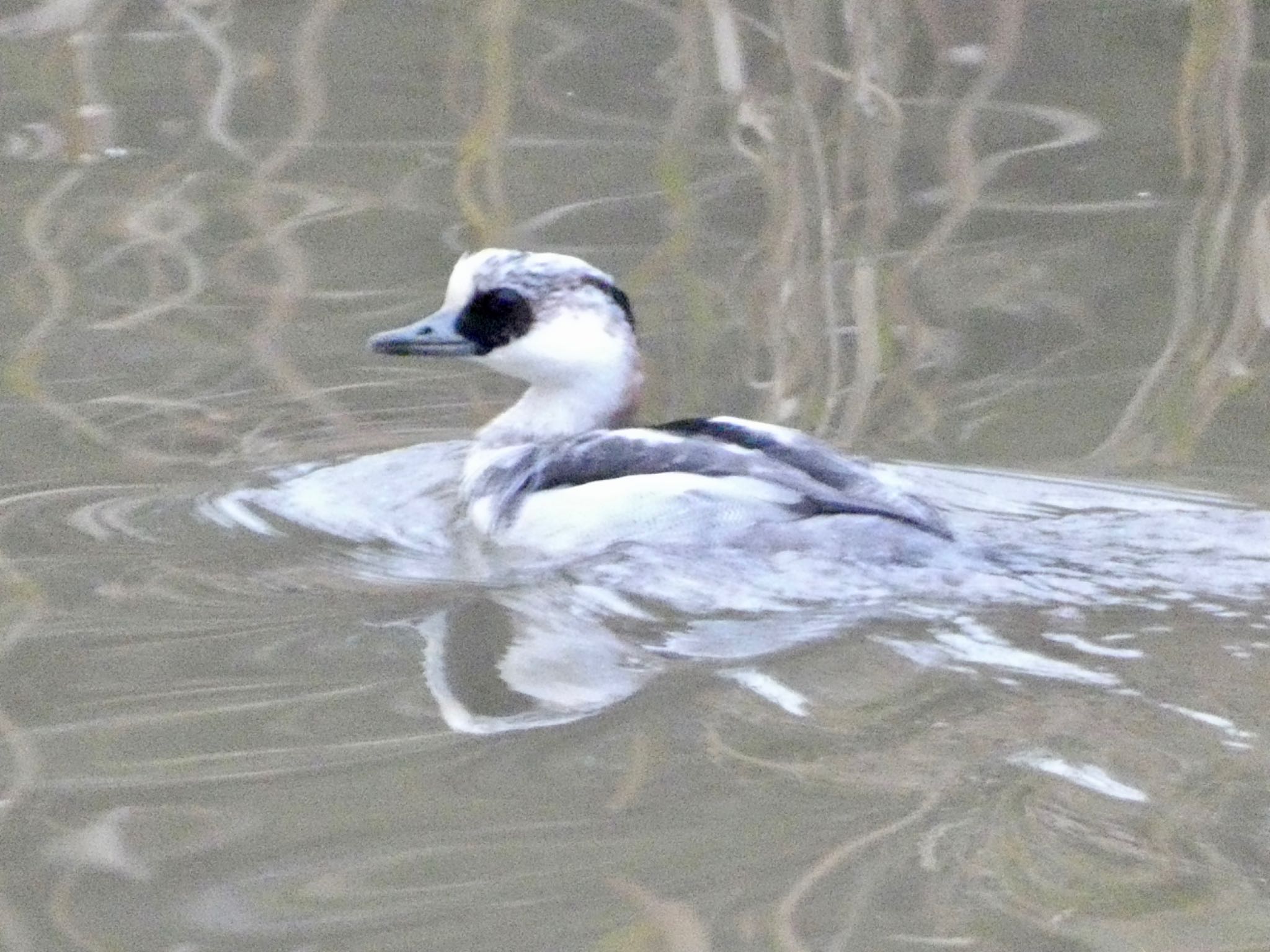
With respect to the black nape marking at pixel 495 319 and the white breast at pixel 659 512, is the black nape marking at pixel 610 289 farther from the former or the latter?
the white breast at pixel 659 512

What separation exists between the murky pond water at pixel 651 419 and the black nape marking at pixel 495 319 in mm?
429

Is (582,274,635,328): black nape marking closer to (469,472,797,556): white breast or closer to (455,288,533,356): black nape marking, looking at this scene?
(455,288,533,356): black nape marking

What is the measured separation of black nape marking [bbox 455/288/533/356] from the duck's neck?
211 mm

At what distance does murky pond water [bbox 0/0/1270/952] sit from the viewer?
4098 millimetres

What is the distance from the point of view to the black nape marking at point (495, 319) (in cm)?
639

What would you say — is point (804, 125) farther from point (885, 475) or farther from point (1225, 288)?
point (885, 475)

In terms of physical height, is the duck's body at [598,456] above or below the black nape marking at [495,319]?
below

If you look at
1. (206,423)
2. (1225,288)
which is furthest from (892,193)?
(206,423)

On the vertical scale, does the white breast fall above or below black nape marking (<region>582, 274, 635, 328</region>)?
below

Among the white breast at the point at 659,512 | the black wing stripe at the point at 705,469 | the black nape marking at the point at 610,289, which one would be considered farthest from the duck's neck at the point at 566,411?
the white breast at the point at 659,512

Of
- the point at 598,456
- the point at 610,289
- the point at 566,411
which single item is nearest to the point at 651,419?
the point at 566,411

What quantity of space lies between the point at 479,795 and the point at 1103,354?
3.31 m

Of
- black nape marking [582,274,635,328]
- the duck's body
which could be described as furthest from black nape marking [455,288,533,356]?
black nape marking [582,274,635,328]

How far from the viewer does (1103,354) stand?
712 centimetres
